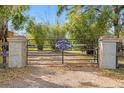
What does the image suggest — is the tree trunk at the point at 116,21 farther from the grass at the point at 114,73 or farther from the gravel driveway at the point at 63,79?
the gravel driveway at the point at 63,79

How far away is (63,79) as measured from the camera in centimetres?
882

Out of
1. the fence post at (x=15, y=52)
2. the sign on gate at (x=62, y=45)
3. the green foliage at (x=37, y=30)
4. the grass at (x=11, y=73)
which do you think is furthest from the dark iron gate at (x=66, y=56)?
the green foliage at (x=37, y=30)

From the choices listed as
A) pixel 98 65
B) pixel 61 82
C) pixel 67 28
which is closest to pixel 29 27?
pixel 67 28

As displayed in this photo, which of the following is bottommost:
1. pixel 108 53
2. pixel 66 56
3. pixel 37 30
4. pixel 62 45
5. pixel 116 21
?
pixel 66 56

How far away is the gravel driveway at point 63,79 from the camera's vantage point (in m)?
8.00

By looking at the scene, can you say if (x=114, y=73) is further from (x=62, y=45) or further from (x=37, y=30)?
(x=37, y=30)

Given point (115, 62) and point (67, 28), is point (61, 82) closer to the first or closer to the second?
point (115, 62)

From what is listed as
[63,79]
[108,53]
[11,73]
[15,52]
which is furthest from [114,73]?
[15,52]

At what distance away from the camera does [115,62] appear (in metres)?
11.2

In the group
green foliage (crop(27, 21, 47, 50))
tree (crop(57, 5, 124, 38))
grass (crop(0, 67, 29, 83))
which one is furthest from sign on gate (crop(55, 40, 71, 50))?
green foliage (crop(27, 21, 47, 50))

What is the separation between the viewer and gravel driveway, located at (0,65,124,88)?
800 centimetres

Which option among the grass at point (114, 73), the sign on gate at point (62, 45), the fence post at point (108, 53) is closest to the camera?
the grass at point (114, 73)
